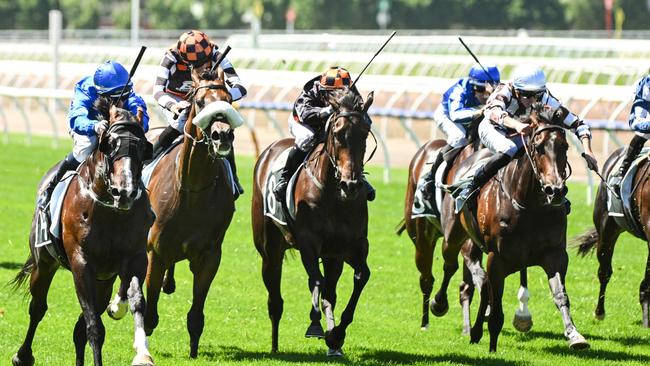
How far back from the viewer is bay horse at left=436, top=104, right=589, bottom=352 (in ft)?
26.6

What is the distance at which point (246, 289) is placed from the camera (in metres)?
11.7

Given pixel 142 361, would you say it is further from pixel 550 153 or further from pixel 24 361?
pixel 550 153

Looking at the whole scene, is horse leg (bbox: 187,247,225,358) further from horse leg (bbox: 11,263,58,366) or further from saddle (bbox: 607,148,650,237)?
saddle (bbox: 607,148,650,237)

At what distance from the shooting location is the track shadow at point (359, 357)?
8.42 meters

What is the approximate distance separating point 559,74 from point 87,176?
20.1 metres

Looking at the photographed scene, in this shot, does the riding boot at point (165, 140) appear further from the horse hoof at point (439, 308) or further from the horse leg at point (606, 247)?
Answer: the horse leg at point (606, 247)

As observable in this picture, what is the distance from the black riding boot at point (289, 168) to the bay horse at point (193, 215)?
0.49 meters

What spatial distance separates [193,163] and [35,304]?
1.32 metres

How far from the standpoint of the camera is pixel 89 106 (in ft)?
26.2

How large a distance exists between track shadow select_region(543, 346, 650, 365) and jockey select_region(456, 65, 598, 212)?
4.16ft

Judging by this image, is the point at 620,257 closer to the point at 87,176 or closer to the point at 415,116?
the point at 415,116

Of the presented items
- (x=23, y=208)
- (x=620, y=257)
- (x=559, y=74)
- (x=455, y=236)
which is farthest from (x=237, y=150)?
(x=455, y=236)

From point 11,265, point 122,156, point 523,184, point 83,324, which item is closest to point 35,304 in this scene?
point 83,324

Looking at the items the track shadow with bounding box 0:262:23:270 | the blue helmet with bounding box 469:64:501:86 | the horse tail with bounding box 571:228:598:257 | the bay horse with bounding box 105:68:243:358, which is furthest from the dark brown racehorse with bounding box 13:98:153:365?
the horse tail with bounding box 571:228:598:257
